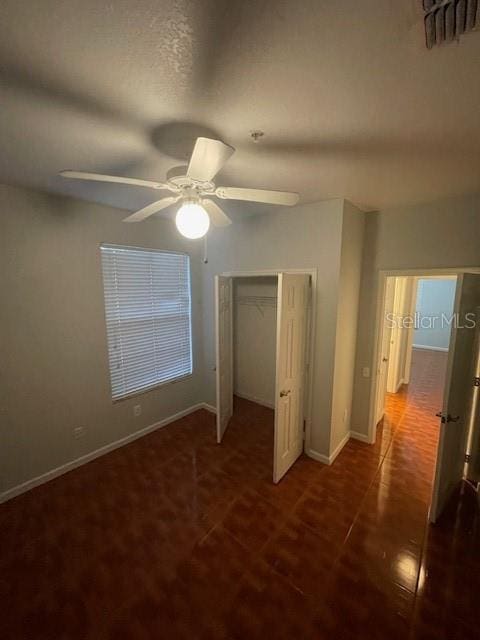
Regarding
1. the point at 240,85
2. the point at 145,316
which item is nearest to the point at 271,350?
the point at 145,316

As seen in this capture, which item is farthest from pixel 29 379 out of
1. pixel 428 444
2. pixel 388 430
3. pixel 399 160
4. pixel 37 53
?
pixel 428 444

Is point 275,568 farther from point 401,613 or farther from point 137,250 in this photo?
point 137,250

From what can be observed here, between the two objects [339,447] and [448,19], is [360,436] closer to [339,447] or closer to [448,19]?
[339,447]

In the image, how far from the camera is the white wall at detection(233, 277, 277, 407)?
3811mm

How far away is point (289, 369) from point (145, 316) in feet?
5.96

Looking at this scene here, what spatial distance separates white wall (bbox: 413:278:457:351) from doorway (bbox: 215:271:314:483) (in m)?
5.26

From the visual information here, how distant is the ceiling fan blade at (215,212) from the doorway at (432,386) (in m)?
1.66

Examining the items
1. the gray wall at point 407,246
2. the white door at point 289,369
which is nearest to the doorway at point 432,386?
the gray wall at point 407,246

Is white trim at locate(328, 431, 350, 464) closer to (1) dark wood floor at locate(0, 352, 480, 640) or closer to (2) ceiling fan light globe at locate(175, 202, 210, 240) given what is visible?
(1) dark wood floor at locate(0, 352, 480, 640)

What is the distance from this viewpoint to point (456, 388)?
2.06m

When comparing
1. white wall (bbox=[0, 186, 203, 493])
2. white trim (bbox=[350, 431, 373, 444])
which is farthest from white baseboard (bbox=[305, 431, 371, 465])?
white wall (bbox=[0, 186, 203, 493])

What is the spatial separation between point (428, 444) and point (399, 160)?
3065mm

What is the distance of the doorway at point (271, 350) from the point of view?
2.36m

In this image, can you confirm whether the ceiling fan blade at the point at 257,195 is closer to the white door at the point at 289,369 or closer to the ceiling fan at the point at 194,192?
the ceiling fan at the point at 194,192
